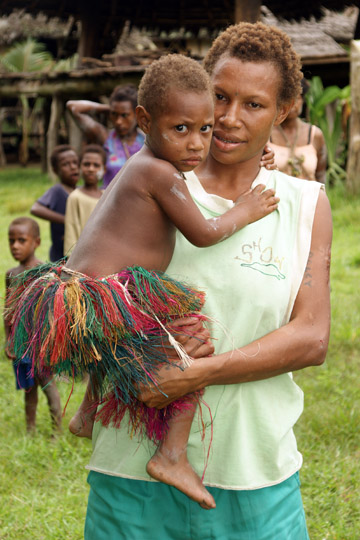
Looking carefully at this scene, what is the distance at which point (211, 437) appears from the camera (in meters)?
1.79

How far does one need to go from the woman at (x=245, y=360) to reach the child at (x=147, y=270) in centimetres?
5

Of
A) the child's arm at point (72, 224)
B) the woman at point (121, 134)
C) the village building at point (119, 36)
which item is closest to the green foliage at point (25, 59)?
the village building at point (119, 36)

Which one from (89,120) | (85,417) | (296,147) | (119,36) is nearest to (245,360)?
(85,417)

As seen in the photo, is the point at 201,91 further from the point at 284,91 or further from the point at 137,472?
the point at 137,472

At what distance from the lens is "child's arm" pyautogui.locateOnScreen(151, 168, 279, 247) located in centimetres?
179

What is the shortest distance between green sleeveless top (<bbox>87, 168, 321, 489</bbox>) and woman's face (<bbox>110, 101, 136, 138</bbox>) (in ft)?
12.0

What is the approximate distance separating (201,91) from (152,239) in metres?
0.43

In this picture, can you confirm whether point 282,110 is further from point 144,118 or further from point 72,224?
point 72,224

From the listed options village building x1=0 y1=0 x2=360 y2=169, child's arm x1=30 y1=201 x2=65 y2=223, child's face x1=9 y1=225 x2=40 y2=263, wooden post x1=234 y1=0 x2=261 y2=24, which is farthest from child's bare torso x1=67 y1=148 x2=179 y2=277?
village building x1=0 y1=0 x2=360 y2=169

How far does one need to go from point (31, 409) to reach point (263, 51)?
294 cm

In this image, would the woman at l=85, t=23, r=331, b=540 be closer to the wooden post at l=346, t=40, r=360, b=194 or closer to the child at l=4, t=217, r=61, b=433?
the child at l=4, t=217, r=61, b=433

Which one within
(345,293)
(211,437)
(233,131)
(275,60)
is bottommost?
(345,293)

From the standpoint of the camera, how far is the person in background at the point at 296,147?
4918mm

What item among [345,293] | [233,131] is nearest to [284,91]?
[233,131]
